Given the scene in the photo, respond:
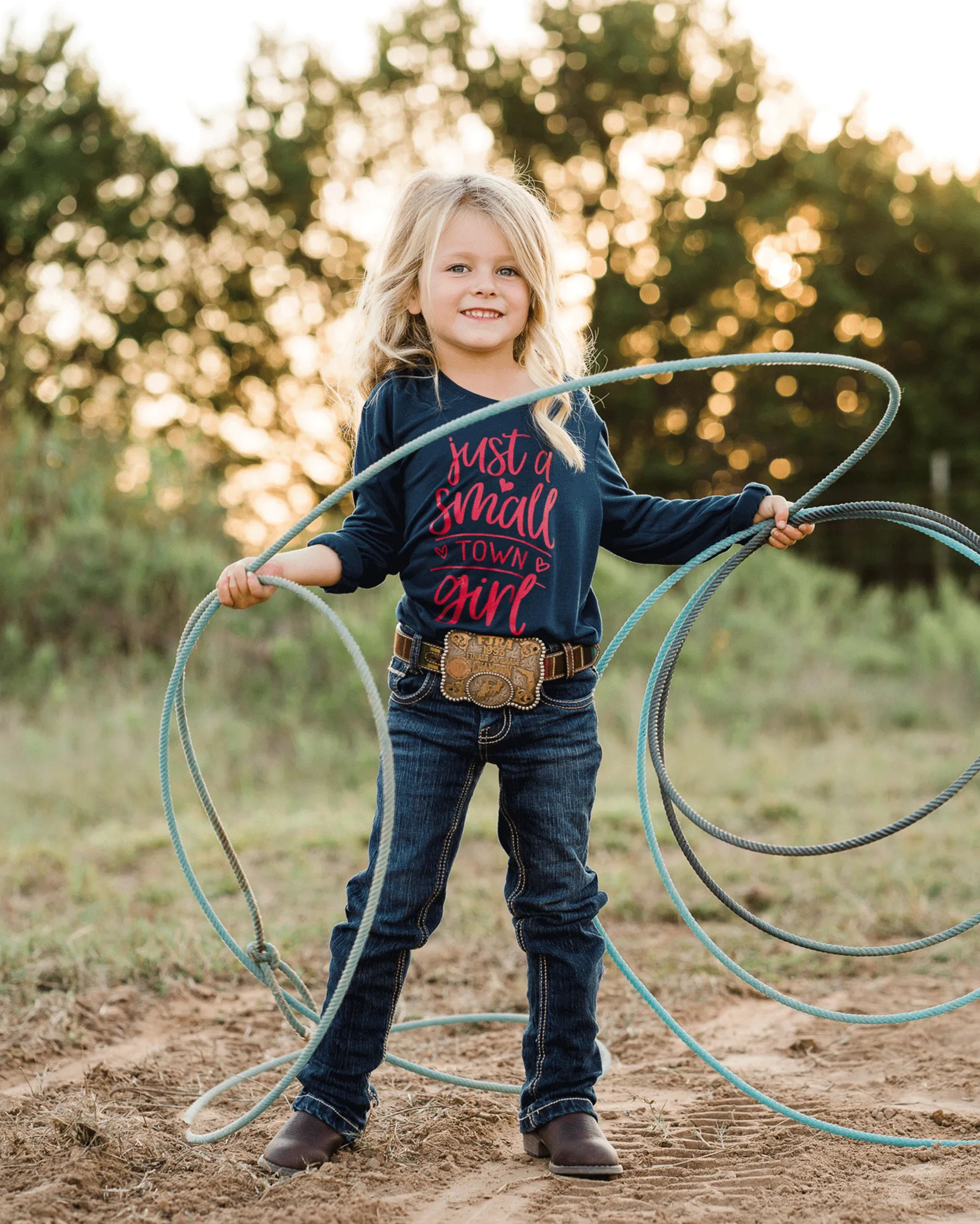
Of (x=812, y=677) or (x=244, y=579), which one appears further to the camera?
(x=812, y=677)

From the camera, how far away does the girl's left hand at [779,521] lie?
2531 mm

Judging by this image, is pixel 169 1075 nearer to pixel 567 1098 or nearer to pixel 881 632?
pixel 567 1098

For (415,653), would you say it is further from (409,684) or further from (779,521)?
(779,521)

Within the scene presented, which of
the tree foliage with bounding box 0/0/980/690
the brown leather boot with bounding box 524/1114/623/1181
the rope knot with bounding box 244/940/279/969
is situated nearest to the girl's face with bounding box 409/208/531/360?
the rope knot with bounding box 244/940/279/969

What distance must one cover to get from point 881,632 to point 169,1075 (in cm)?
826

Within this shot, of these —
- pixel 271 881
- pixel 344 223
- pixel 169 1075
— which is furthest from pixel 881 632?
pixel 344 223

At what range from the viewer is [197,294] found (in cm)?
1739

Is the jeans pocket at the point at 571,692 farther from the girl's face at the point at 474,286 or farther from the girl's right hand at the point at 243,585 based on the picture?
the girl's face at the point at 474,286

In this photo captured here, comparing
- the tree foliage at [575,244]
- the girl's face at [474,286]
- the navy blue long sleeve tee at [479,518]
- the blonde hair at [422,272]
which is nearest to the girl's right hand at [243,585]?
the navy blue long sleeve tee at [479,518]

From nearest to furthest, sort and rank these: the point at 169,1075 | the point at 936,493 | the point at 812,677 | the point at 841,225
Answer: the point at 169,1075
the point at 812,677
the point at 936,493
the point at 841,225

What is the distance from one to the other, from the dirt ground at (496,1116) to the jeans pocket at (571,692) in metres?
0.87

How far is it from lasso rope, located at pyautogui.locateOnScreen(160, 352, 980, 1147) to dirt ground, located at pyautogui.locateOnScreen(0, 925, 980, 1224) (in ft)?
0.25

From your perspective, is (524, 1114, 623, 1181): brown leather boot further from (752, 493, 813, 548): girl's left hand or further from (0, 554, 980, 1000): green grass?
(0, 554, 980, 1000): green grass

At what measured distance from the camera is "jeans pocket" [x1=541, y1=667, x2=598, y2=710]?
234cm
